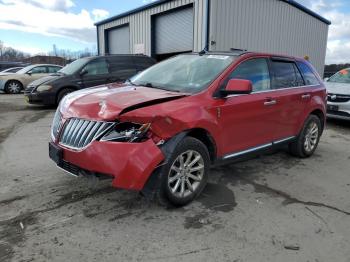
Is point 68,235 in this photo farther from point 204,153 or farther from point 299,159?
point 299,159

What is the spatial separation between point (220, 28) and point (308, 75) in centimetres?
869

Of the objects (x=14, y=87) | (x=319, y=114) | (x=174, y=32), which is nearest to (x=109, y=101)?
(x=319, y=114)

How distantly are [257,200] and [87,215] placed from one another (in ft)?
6.36

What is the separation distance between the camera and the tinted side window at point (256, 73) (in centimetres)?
449

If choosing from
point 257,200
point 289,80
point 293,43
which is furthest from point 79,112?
point 293,43

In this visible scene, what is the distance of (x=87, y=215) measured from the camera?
3.56 m

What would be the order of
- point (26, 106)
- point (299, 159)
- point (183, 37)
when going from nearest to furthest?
point (299, 159) < point (26, 106) < point (183, 37)

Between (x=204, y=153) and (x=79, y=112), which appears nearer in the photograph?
(x=79, y=112)

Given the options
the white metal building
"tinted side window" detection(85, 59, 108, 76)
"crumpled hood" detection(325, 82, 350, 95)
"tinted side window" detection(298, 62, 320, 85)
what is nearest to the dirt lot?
"tinted side window" detection(298, 62, 320, 85)

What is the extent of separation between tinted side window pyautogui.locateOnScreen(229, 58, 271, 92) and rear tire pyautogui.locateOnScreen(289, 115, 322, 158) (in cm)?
137

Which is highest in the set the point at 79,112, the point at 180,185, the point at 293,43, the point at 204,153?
the point at 293,43

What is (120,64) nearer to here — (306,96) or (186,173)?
(306,96)

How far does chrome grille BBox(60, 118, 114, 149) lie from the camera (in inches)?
131

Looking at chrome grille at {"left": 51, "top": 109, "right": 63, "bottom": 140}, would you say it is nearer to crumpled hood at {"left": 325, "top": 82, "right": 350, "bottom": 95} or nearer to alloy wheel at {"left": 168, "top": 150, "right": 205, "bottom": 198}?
alloy wheel at {"left": 168, "top": 150, "right": 205, "bottom": 198}
